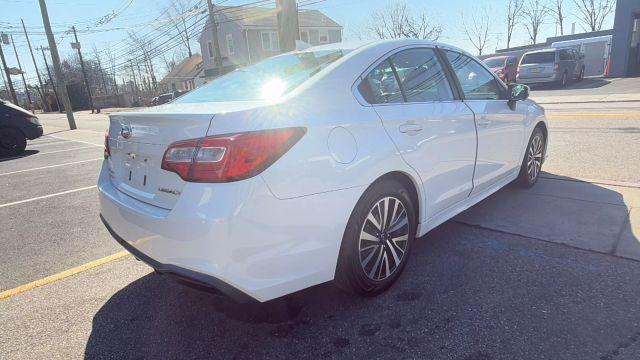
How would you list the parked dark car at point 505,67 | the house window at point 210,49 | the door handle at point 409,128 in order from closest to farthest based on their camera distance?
the door handle at point 409,128, the parked dark car at point 505,67, the house window at point 210,49

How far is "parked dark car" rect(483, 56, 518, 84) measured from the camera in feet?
64.1

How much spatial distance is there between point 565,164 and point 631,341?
410 cm

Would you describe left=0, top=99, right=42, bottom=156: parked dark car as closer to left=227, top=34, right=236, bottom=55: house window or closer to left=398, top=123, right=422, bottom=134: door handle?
left=398, top=123, right=422, bottom=134: door handle

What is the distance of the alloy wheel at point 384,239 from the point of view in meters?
2.53

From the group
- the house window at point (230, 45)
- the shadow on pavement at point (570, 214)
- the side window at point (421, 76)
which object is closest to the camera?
the side window at point (421, 76)

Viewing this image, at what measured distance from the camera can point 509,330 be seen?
227cm

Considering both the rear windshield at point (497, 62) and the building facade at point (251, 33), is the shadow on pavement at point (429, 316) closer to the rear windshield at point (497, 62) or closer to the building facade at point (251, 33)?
the rear windshield at point (497, 62)

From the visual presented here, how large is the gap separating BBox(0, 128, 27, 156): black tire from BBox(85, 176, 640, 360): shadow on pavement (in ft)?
35.9

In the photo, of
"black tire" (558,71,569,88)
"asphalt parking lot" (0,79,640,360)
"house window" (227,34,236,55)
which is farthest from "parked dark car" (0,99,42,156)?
"house window" (227,34,236,55)

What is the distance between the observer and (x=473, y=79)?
365cm

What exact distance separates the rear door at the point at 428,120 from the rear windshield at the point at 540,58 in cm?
1990

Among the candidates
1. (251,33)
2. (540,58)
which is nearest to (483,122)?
(540,58)

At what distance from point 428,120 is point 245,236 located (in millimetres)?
1560

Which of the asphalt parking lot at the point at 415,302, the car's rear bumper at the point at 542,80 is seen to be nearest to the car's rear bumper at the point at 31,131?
the asphalt parking lot at the point at 415,302
